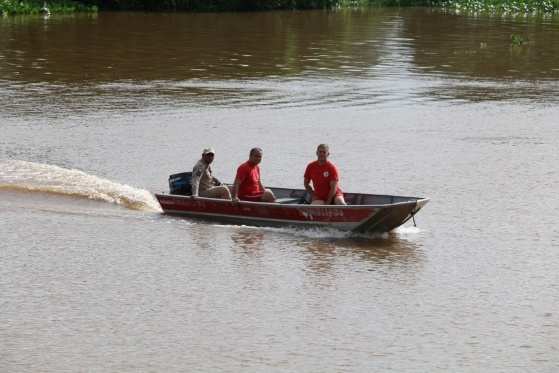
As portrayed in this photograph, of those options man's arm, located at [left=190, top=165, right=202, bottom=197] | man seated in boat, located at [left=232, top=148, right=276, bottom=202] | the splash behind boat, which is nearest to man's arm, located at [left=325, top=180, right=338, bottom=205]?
the splash behind boat

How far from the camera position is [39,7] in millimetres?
58094

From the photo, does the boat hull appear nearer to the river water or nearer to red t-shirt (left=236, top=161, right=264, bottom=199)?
the river water

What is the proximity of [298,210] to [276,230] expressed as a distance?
0.62 meters

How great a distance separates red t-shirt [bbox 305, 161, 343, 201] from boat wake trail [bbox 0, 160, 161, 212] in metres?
2.96

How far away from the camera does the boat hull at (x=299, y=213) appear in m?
17.3

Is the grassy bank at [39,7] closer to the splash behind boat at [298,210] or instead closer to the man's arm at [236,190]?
the splash behind boat at [298,210]

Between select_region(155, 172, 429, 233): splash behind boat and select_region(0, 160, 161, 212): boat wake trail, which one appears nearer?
select_region(155, 172, 429, 233): splash behind boat

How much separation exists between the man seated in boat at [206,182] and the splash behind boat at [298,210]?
0.87 ft

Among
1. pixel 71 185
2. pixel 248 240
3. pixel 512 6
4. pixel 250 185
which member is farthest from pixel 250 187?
pixel 512 6

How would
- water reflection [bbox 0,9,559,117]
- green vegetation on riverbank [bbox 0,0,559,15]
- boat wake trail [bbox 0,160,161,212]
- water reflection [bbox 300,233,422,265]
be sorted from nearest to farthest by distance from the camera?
water reflection [bbox 300,233,422,265] → boat wake trail [bbox 0,160,161,212] → water reflection [bbox 0,9,559,117] → green vegetation on riverbank [bbox 0,0,559,15]

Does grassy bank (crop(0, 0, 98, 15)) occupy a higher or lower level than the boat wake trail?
higher

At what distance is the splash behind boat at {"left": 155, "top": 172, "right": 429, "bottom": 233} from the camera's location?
17344mm

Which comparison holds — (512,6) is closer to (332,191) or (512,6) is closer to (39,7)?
(39,7)

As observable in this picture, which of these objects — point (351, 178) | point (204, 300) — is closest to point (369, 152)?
point (351, 178)
